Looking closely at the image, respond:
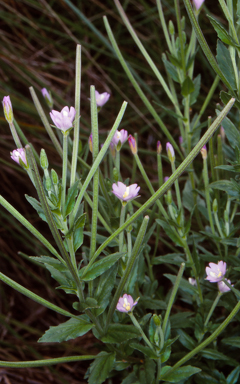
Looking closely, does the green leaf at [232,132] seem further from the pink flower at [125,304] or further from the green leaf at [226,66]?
the pink flower at [125,304]

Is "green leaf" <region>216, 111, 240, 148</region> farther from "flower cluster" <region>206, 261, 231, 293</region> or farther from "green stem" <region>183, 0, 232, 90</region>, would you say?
"flower cluster" <region>206, 261, 231, 293</region>

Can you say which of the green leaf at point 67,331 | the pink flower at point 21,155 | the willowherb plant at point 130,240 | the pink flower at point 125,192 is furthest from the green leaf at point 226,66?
the green leaf at point 67,331

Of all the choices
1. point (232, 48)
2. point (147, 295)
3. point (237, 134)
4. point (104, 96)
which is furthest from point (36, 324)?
point (232, 48)

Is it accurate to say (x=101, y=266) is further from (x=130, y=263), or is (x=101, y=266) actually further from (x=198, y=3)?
(x=198, y=3)

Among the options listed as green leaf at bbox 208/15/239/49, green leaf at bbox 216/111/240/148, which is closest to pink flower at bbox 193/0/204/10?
green leaf at bbox 208/15/239/49

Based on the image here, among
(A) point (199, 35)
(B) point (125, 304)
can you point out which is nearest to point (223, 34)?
(A) point (199, 35)

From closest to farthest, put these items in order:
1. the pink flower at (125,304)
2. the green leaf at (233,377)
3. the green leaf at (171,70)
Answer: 1. the pink flower at (125,304)
2. the green leaf at (233,377)
3. the green leaf at (171,70)
